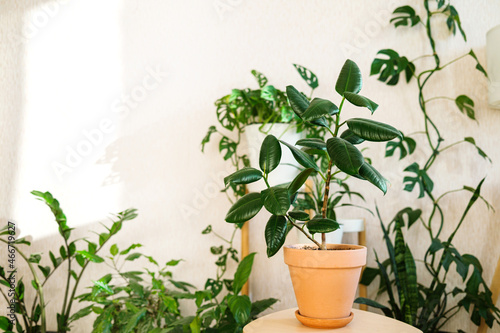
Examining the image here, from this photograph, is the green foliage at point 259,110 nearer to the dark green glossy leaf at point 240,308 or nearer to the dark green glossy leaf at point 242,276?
the dark green glossy leaf at point 242,276

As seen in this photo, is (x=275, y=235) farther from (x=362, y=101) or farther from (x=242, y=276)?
(x=242, y=276)

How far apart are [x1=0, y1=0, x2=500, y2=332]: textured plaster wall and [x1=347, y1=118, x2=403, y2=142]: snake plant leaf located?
94cm

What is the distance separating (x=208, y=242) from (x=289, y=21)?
1.19m

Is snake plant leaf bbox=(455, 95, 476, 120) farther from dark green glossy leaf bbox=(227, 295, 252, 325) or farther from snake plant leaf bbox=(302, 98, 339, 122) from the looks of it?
dark green glossy leaf bbox=(227, 295, 252, 325)

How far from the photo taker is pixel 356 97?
938 millimetres

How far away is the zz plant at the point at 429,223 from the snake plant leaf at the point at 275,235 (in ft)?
2.31

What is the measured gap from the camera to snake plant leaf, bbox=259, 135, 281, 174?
1.02 metres

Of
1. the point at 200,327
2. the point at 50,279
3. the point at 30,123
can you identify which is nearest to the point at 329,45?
the point at 200,327

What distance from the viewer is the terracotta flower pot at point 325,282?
1035 millimetres

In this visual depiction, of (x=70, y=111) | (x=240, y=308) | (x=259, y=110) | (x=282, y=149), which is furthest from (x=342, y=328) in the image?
(x=70, y=111)

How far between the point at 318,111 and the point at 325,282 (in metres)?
0.45

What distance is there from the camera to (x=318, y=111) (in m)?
0.94

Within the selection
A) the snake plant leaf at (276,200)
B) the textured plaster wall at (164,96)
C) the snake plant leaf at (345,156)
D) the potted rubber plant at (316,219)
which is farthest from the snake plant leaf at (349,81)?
the textured plaster wall at (164,96)

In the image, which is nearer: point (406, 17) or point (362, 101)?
point (362, 101)
